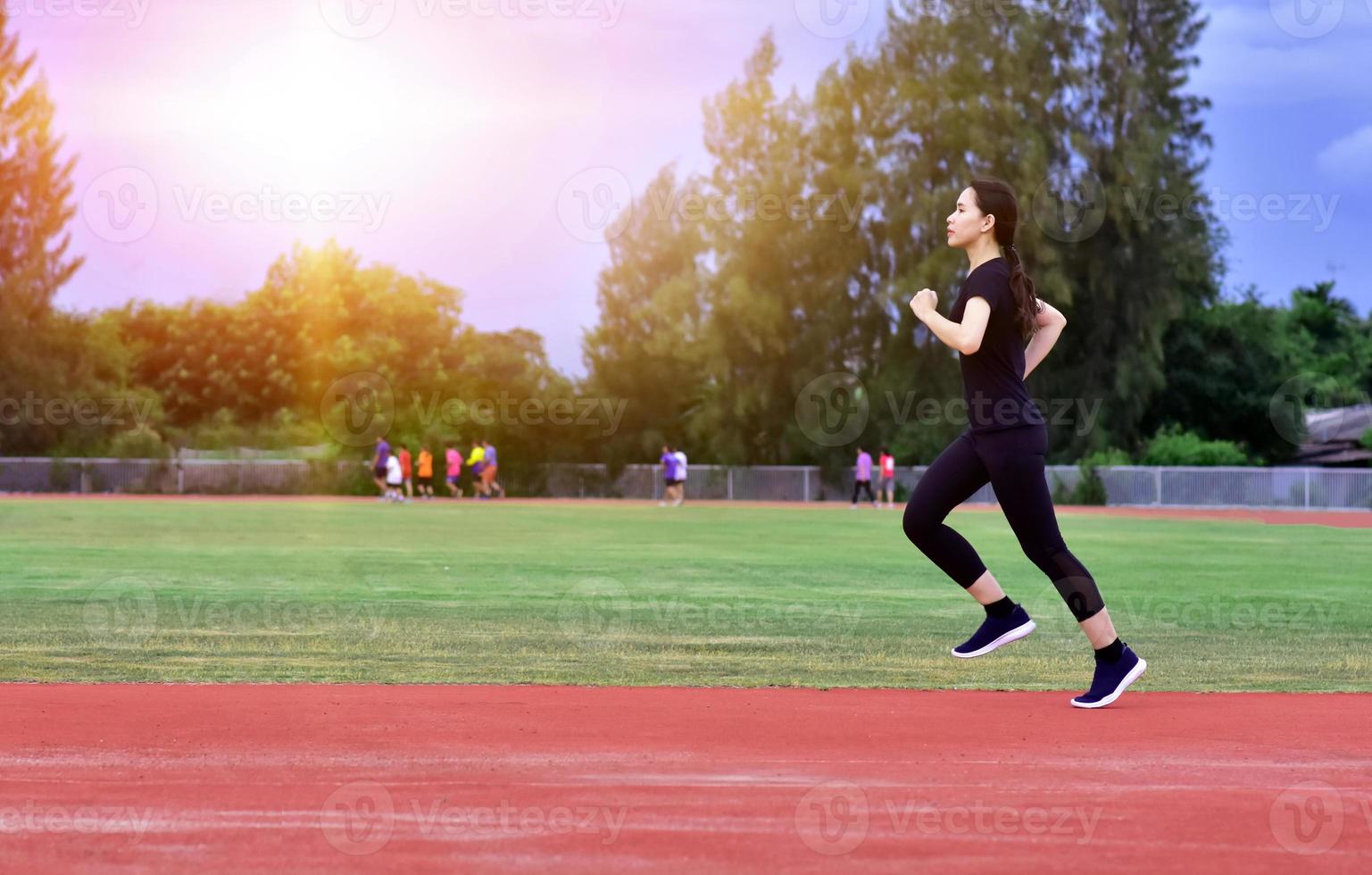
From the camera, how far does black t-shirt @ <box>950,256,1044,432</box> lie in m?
7.16

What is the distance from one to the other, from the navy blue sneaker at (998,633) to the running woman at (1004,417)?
0.57m

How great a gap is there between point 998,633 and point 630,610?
5.56 meters

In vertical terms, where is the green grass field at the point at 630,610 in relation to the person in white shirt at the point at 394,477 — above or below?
below

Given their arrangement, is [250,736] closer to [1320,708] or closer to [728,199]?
[1320,708]

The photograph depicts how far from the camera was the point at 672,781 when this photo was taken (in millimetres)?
5438

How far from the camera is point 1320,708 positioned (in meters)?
7.47

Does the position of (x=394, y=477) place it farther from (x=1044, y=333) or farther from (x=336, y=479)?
(x=1044, y=333)

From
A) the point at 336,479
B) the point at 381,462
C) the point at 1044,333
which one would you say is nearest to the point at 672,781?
the point at 1044,333

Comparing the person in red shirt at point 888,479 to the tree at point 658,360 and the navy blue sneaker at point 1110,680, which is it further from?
the navy blue sneaker at point 1110,680

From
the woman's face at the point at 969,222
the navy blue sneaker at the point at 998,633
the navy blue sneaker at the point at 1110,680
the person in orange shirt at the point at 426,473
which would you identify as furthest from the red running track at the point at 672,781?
the person in orange shirt at the point at 426,473

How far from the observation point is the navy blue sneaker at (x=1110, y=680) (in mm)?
7270

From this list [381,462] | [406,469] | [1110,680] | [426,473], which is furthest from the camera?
[406,469]

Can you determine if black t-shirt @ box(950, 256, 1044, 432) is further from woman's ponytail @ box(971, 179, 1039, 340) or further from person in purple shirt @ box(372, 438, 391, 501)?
person in purple shirt @ box(372, 438, 391, 501)

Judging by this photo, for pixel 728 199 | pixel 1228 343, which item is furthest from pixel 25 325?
pixel 1228 343
